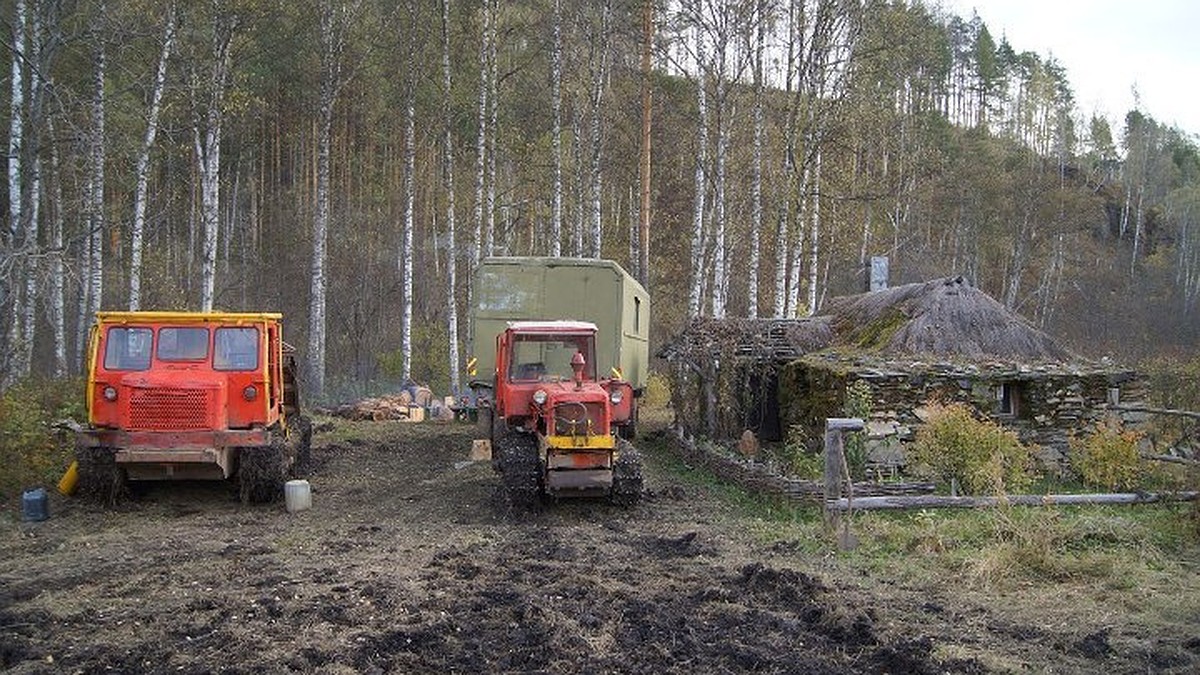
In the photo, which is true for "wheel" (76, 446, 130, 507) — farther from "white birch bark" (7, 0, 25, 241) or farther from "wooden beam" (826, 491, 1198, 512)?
"wooden beam" (826, 491, 1198, 512)

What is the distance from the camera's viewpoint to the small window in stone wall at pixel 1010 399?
1519 cm

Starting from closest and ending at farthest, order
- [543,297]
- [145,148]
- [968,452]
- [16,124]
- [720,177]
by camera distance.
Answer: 1. [968,452]
2. [16,124]
3. [543,297]
4. [145,148]
5. [720,177]

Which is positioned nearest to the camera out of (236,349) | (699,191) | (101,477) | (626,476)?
(101,477)

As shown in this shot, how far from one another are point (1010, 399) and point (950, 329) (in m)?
1.43

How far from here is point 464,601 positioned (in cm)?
721

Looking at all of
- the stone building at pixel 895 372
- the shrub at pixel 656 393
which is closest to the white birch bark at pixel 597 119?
the shrub at pixel 656 393

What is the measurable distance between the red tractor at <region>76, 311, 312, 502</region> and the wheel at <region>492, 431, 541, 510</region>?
8.51 feet

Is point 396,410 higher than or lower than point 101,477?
higher

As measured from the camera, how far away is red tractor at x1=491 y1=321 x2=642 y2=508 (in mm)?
10578

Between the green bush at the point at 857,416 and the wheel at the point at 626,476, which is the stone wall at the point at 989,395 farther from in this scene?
the wheel at the point at 626,476

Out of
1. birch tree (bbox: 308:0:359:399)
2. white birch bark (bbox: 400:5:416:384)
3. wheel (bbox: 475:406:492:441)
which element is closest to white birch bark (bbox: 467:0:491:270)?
white birch bark (bbox: 400:5:416:384)

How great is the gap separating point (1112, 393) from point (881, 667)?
11281 millimetres

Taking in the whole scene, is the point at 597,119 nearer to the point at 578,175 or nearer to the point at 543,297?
the point at 578,175

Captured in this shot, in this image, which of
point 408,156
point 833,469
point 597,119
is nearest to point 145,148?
point 408,156
